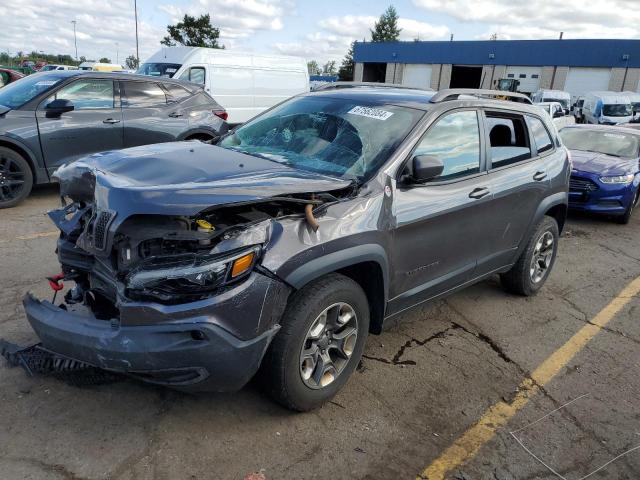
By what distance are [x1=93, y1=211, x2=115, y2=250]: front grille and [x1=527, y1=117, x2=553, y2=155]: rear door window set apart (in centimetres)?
366

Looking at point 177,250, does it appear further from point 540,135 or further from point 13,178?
point 13,178

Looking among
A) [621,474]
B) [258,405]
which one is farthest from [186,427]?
[621,474]

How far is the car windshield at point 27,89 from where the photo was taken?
22.7 feet

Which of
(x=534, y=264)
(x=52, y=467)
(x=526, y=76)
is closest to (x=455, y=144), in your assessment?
(x=534, y=264)

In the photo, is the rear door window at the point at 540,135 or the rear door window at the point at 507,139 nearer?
the rear door window at the point at 507,139

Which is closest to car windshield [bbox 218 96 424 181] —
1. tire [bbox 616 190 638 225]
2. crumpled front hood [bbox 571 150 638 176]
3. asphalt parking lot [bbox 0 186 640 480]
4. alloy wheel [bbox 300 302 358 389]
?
alloy wheel [bbox 300 302 358 389]

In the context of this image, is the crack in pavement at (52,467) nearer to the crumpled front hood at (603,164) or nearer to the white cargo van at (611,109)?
the crumpled front hood at (603,164)

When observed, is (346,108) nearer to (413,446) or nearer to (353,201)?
(353,201)

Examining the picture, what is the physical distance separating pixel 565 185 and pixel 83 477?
460cm

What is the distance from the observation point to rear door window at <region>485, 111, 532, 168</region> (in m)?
4.11

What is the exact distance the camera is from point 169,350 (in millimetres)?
2393

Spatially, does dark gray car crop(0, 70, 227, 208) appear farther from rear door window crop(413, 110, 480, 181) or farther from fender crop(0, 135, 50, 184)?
rear door window crop(413, 110, 480, 181)

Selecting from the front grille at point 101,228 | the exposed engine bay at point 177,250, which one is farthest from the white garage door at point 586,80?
the front grille at point 101,228

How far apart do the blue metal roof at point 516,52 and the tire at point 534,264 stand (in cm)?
4091
